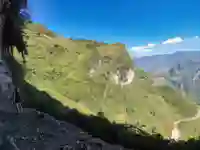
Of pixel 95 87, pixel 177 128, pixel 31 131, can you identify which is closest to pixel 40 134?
pixel 31 131

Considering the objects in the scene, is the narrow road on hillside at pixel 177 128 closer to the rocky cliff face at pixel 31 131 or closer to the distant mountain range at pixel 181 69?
the distant mountain range at pixel 181 69

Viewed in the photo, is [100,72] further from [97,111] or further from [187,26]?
[187,26]

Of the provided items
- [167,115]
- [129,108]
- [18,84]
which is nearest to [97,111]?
[129,108]

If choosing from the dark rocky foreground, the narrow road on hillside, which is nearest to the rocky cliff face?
the dark rocky foreground

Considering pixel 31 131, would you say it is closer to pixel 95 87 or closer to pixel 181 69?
pixel 95 87

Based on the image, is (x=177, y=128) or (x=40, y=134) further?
(x=40, y=134)

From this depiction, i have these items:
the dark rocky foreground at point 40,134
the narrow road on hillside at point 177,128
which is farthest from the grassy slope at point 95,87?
the dark rocky foreground at point 40,134
